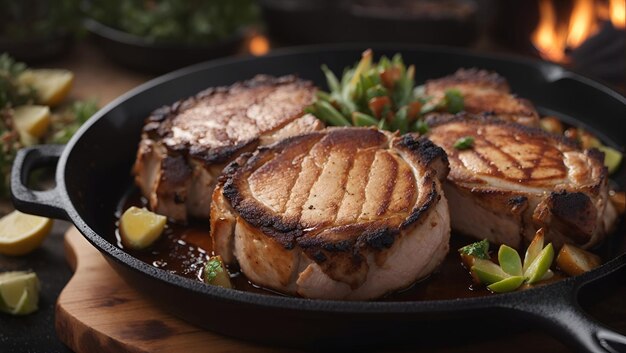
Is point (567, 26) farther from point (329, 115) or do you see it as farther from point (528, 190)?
point (528, 190)

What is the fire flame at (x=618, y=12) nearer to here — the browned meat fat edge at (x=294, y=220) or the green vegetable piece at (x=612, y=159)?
the green vegetable piece at (x=612, y=159)

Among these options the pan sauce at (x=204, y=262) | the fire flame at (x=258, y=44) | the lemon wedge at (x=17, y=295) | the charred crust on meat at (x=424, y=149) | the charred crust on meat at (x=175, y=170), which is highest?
the charred crust on meat at (x=424, y=149)

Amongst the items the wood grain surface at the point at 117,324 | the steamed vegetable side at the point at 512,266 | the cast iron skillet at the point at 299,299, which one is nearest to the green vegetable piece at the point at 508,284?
the steamed vegetable side at the point at 512,266

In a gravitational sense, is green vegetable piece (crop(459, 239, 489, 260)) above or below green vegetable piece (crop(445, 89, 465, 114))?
below

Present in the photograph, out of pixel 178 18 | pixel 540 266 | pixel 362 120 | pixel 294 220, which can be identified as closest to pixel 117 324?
pixel 294 220

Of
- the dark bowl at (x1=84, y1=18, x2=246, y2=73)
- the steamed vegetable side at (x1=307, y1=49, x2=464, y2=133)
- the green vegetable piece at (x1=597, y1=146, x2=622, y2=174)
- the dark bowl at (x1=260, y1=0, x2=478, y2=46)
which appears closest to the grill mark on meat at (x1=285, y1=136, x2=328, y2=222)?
the steamed vegetable side at (x1=307, y1=49, x2=464, y2=133)

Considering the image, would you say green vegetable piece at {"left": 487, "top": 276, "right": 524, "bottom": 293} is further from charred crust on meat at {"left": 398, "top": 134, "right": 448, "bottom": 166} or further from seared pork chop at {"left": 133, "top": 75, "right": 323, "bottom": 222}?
seared pork chop at {"left": 133, "top": 75, "right": 323, "bottom": 222}
